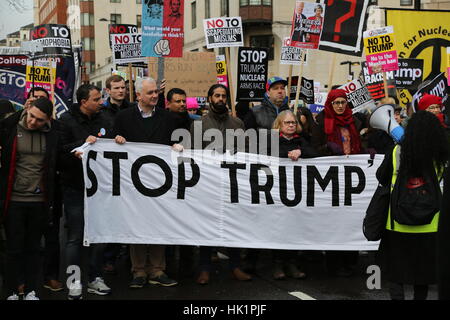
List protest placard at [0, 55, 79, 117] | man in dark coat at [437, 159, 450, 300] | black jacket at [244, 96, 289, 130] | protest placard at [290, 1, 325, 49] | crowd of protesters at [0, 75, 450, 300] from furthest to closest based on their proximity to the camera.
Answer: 1. protest placard at [0, 55, 79, 117]
2. protest placard at [290, 1, 325, 49]
3. black jacket at [244, 96, 289, 130]
4. crowd of protesters at [0, 75, 450, 300]
5. man in dark coat at [437, 159, 450, 300]

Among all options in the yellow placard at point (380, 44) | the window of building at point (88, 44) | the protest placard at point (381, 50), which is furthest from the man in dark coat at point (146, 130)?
the window of building at point (88, 44)

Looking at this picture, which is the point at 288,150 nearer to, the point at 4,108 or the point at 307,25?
the point at 307,25

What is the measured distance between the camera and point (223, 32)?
10.1m

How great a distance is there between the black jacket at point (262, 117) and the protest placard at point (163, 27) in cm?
265

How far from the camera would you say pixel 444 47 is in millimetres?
13945

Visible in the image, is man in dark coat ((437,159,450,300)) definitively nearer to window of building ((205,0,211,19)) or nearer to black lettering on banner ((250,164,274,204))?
black lettering on banner ((250,164,274,204))

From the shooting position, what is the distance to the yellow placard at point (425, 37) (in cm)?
1366

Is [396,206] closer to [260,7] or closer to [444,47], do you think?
[444,47]

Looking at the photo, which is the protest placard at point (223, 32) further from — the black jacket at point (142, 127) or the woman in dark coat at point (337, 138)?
the black jacket at point (142, 127)

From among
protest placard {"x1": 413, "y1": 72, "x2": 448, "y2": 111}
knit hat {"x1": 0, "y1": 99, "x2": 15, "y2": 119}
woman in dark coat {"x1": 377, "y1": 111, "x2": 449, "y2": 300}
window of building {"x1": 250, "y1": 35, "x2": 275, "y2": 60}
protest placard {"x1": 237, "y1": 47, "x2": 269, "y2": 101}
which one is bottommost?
woman in dark coat {"x1": 377, "y1": 111, "x2": 449, "y2": 300}

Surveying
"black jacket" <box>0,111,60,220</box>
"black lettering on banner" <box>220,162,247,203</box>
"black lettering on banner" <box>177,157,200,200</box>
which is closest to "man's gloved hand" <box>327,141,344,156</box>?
"black lettering on banner" <box>220,162,247,203</box>

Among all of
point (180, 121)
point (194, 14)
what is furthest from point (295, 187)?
point (194, 14)

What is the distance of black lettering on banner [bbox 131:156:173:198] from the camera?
6645 millimetres

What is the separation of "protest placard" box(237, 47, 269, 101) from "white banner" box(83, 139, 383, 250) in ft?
15.0
